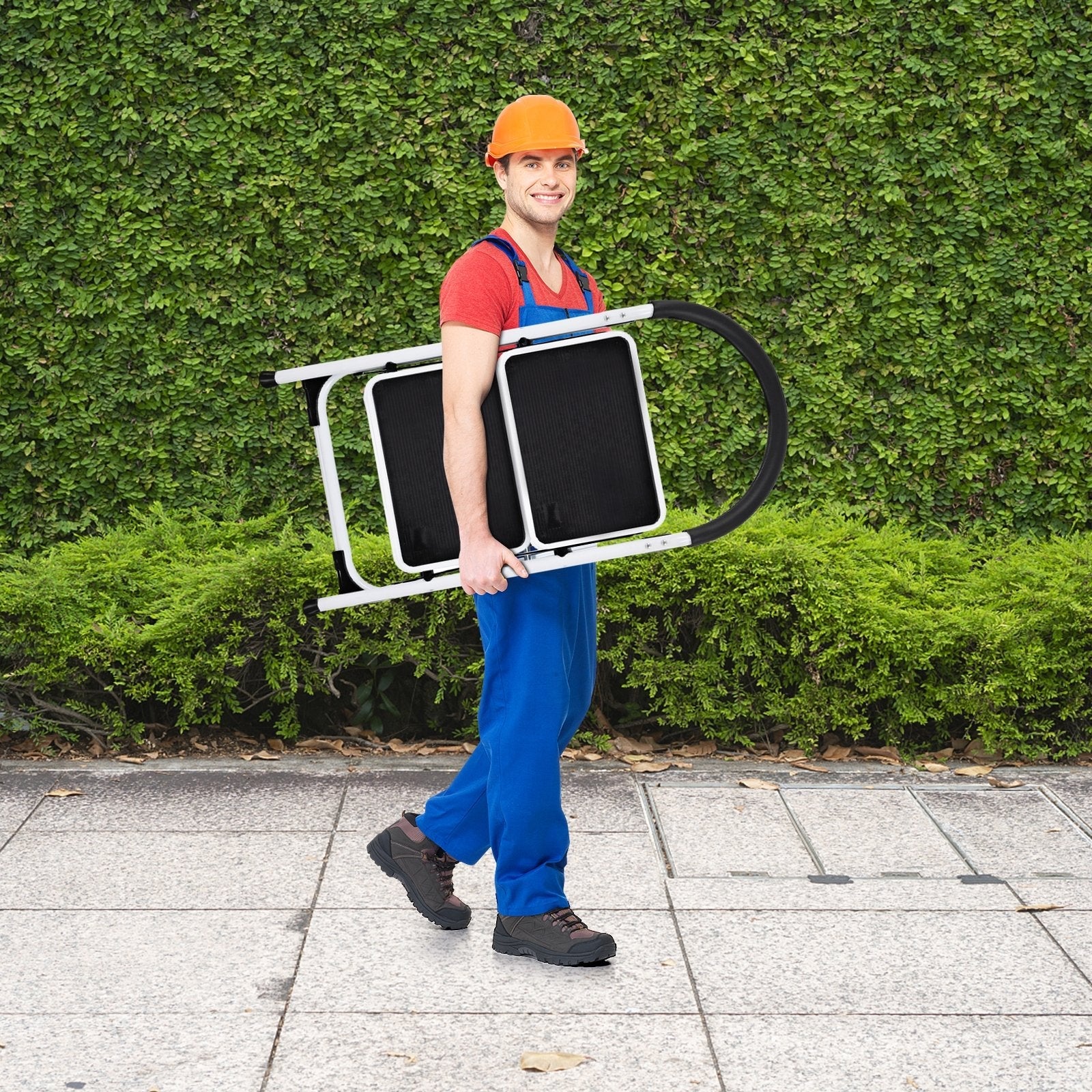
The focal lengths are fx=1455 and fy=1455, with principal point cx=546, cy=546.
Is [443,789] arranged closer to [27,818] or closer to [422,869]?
[422,869]

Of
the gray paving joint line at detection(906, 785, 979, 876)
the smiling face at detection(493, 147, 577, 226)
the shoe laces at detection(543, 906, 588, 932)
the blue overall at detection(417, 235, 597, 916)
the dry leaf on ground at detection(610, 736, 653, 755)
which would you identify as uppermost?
the smiling face at detection(493, 147, 577, 226)

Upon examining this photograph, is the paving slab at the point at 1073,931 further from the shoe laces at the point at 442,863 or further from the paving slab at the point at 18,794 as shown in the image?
the paving slab at the point at 18,794

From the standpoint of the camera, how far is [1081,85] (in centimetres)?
602

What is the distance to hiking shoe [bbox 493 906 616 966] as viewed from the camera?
3.49 m

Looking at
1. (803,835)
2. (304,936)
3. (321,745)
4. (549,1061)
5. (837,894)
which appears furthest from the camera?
(321,745)

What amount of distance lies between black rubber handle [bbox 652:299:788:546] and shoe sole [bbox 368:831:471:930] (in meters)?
1.20

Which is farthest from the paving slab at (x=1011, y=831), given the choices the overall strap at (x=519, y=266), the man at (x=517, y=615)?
the overall strap at (x=519, y=266)

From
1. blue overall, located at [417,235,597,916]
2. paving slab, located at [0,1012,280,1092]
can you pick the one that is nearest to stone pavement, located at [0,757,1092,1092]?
paving slab, located at [0,1012,280,1092]

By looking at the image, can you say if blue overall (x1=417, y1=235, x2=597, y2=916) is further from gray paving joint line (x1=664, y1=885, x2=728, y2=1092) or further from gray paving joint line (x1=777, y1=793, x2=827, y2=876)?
gray paving joint line (x1=777, y1=793, x2=827, y2=876)

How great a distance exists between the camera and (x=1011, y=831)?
4.59 meters

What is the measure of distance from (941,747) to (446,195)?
117 inches

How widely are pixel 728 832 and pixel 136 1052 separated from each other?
2.05 m

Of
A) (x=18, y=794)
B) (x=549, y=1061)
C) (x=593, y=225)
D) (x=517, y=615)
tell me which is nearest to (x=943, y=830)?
(x=517, y=615)

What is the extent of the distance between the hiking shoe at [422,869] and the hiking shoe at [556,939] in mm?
200
